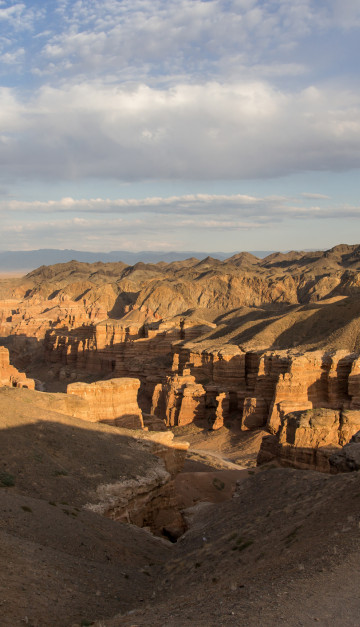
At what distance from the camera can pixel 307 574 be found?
348 inches

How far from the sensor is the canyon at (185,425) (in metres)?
15.3

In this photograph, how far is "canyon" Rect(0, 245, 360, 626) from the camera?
1529 centimetres

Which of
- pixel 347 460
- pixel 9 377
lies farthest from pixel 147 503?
pixel 9 377

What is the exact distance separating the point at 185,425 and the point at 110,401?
1497cm

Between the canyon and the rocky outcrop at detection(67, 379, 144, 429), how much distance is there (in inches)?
2.7

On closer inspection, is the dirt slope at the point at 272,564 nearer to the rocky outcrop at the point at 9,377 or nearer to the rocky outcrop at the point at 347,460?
the rocky outcrop at the point at 347,460

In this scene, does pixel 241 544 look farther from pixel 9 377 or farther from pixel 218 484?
pixel 9 377

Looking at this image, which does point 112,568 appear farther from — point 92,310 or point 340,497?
point 92,310

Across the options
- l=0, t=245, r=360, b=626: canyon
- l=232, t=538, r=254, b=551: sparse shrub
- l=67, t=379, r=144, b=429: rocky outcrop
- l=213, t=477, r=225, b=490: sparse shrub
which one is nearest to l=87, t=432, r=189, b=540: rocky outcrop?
l=0, t=245, r=360, b=626: canyon

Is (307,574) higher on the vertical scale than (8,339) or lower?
higher

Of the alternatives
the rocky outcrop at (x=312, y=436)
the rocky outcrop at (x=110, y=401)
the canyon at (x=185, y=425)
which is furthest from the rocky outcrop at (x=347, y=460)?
the rocky outcrop at (x=110, y=401)

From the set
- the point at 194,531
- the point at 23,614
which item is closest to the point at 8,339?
the point at 194,531

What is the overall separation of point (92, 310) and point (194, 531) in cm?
10345

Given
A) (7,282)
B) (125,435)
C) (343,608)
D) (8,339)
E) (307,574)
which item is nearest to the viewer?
(343,608)
